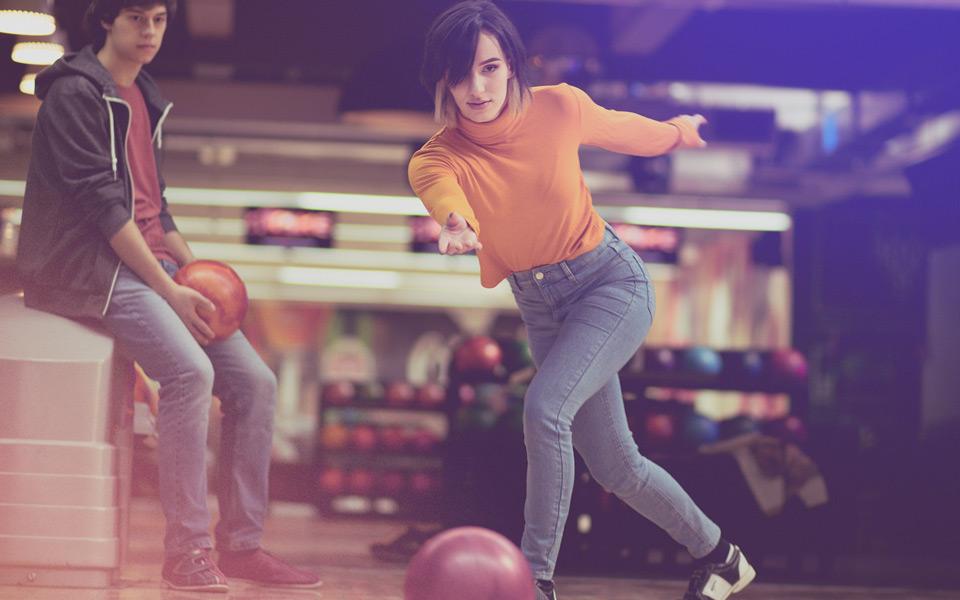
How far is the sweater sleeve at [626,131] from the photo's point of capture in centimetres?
382

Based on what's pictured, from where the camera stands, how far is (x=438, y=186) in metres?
3.52

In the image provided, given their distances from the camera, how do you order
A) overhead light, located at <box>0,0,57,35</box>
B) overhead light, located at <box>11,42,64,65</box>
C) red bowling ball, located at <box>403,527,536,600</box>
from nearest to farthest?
1. red bowling ball, located at <box>403,527,536,600</box>
2. overhead light, located at <box>0,0,57,35</box>
3. overhead light, located at <box>11,42,64,65</box>

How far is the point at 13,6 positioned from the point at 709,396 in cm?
859

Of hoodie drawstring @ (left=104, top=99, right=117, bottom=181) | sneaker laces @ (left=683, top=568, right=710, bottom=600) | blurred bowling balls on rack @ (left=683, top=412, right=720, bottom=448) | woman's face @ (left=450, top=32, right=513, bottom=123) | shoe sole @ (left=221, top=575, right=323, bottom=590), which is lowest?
shoe sole @ (left=221, top=575, right=323, bottom=590)

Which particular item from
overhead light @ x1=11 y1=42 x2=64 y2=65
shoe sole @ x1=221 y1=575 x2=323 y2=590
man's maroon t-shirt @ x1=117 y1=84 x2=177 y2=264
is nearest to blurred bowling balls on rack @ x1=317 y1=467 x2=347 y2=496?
overhead light @ x1=11 y1=42 x2=64 y2=65

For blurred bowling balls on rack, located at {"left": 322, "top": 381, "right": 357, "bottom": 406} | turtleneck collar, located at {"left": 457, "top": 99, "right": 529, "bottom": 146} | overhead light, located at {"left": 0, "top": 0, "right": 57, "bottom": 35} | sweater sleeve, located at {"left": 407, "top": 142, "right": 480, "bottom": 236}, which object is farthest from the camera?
blurred bowling balls on rack, located at {"left": 322, "top": 381, "right": 357, "bottom": 406}

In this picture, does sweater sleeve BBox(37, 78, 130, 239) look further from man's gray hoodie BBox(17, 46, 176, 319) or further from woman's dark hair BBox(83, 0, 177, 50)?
woman's dark hair BBox(83, 0, 177, 50)

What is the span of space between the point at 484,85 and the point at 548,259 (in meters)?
0.52

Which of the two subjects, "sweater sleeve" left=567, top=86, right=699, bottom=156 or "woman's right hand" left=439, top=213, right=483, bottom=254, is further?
"sweater sleeve" left=567, top=86, right=699, bottom=156

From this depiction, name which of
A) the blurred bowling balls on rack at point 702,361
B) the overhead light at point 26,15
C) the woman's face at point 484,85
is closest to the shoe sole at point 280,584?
the woman's face at point 484,85

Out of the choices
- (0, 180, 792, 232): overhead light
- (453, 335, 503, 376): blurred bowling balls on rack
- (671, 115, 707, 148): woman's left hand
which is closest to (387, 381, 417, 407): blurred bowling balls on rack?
(0, 180, 792, 232): overhead light

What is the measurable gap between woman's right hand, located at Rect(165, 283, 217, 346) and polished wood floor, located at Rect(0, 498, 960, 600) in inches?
32.6

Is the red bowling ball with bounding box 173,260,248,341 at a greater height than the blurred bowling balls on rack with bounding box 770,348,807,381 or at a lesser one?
greater

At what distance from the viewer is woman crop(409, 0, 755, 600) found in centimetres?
351
